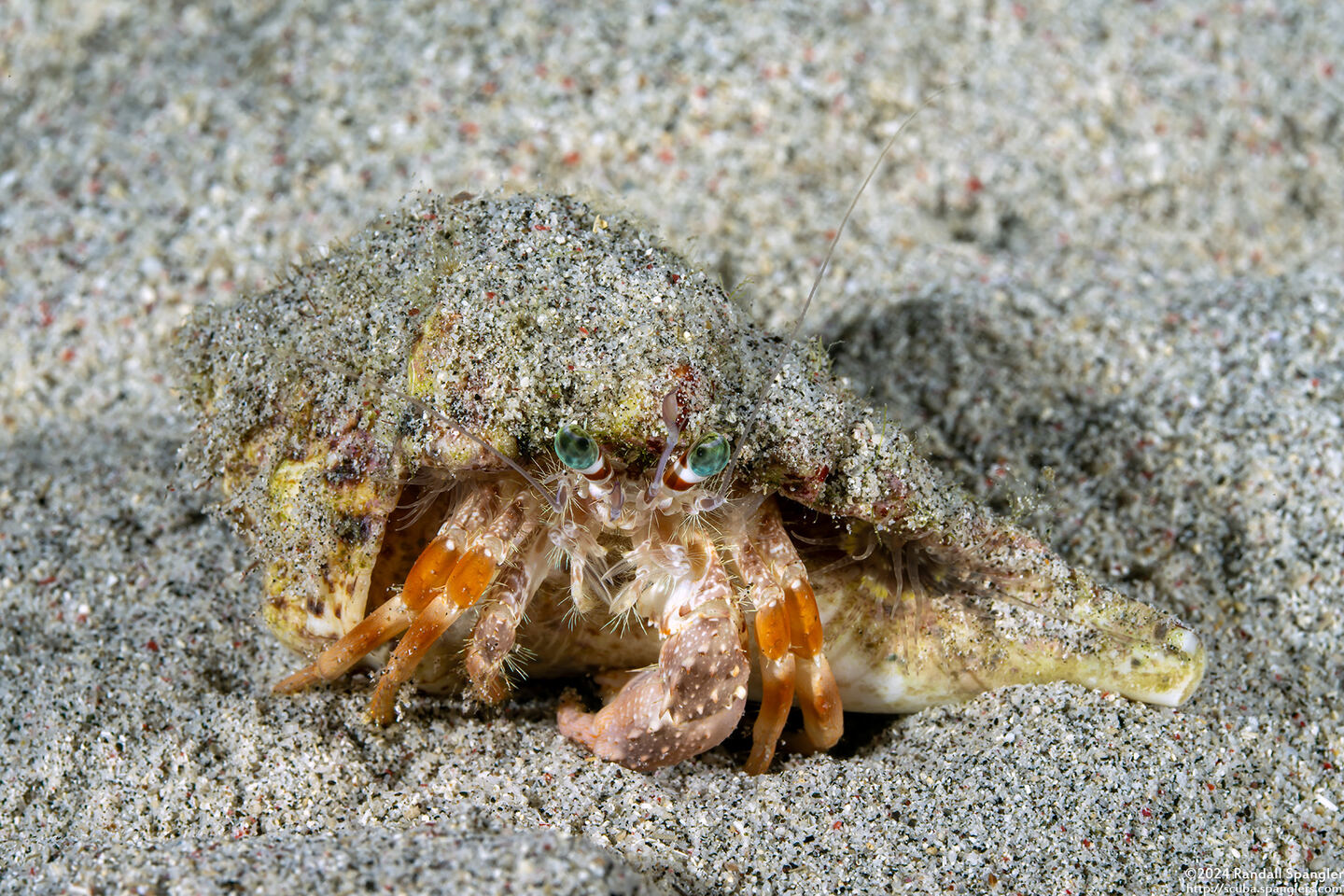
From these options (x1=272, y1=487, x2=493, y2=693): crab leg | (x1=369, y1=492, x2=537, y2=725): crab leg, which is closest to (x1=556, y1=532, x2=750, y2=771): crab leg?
(x1=369, y1=492, x2=537, y2=725): crab leg

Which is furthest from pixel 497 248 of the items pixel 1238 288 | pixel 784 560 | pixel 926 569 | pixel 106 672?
pixel 1238 288

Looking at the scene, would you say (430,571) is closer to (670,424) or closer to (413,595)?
(413,595)

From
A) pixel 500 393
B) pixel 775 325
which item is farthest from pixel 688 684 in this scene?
pixel 775 325

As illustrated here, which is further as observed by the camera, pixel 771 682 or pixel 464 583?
pixel 771 682

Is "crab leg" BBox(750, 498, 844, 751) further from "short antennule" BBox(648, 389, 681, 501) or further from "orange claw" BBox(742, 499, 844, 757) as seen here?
"short antennule" BBox(648, 389, 681, 501)

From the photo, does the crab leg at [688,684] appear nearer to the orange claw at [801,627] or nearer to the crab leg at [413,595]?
the orange claw at [801,627]

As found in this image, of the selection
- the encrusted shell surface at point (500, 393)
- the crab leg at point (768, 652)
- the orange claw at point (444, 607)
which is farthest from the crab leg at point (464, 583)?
the crab leg at point (768, 652)
